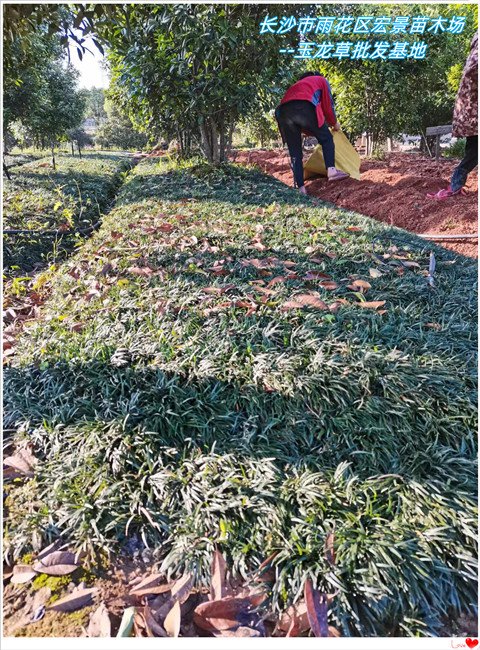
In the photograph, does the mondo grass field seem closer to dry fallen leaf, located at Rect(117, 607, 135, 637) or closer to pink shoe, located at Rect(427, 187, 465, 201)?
dry fallen leaf, located at Rect(117, 607, 135, 637)

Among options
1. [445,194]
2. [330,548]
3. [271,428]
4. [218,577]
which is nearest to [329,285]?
[271,428]

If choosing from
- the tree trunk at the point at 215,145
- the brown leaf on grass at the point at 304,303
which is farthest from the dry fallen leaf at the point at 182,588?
the tree trunk at the point at 215,145

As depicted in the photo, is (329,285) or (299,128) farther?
(299,128)

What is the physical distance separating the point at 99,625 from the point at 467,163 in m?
5.07

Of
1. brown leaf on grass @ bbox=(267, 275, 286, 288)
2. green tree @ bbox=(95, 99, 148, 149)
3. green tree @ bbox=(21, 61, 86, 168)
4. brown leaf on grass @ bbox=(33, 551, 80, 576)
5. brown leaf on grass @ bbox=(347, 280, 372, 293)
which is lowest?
brown leaf on grass @ bbox=(33, 551, 80, 576)

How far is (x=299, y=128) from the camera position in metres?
6.04

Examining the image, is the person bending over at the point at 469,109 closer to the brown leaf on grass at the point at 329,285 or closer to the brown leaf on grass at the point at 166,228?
the brown leaf on grass at the point at 329,285

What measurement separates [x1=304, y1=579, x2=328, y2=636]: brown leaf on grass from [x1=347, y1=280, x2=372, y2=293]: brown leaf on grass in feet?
5.87

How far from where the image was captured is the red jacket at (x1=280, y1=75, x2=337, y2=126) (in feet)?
18.7

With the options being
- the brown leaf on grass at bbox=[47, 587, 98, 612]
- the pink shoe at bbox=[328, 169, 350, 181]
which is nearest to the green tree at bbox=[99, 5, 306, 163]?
the pink shoe at bbox=[328, 169, 350, 181]

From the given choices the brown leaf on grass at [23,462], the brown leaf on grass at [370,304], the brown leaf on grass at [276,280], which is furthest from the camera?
the brown leaf on grass at [276,280]

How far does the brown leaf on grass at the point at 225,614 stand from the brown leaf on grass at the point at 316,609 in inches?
5.5

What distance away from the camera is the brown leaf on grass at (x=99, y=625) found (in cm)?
114

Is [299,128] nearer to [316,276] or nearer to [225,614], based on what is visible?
[316,276]
